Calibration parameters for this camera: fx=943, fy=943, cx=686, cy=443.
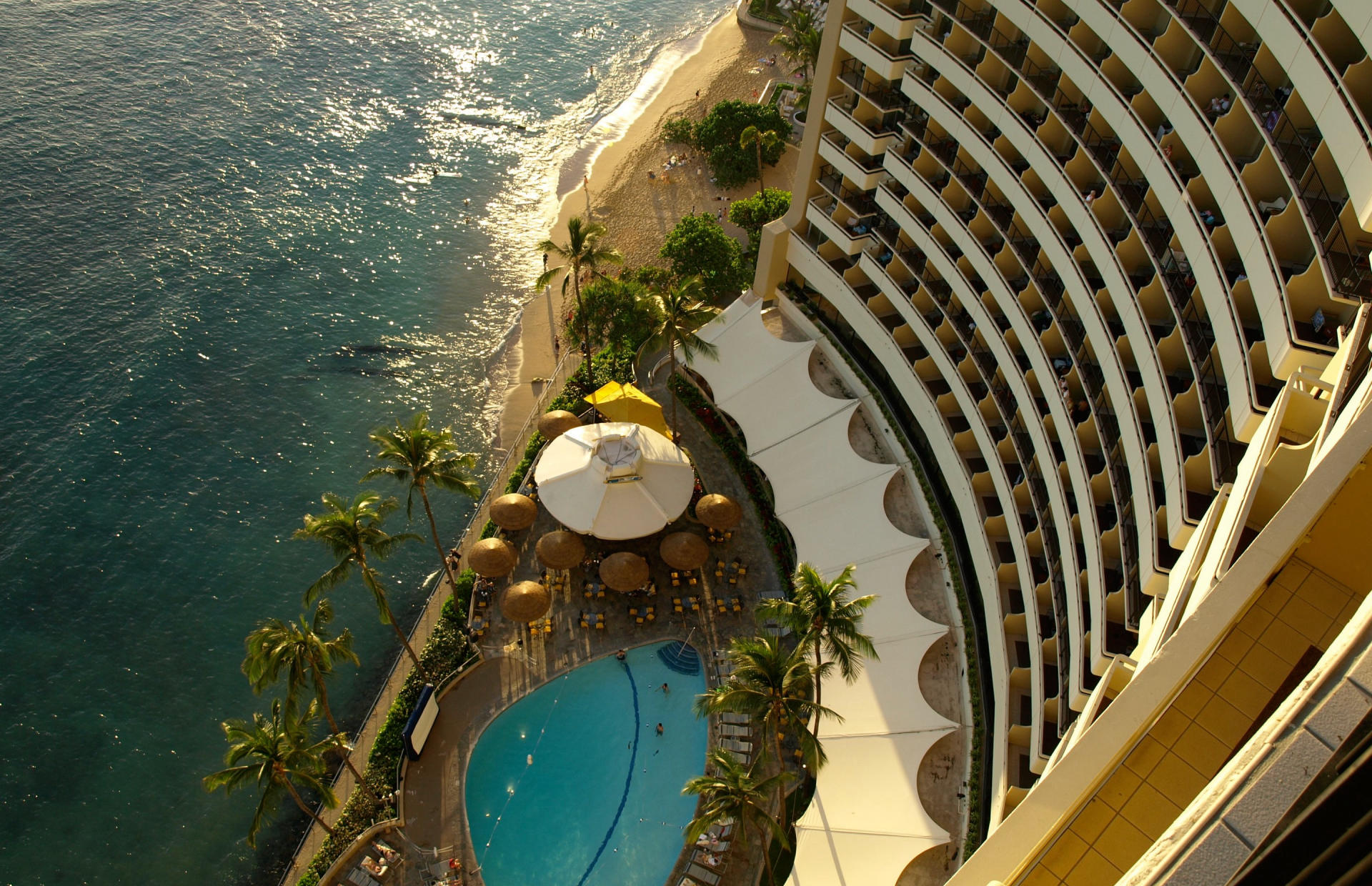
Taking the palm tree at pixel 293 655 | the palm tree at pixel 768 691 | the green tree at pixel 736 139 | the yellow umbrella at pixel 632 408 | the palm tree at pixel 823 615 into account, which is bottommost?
the palm tree at pixel 293 655

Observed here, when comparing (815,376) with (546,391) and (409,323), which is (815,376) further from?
(409,323)

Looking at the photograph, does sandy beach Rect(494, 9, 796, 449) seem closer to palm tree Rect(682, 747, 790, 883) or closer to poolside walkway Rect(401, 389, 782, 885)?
poolside walkway Rect(401, 389, 782, 885)

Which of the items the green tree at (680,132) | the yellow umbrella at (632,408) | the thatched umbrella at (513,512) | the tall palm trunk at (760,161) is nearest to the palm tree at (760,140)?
the tall palm trunk at (760,161)

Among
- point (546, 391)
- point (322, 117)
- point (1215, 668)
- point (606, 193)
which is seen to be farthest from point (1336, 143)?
point (322, 117)

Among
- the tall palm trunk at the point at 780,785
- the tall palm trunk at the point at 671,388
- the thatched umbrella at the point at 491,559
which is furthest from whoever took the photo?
the tall palm trunk at the point at 671,388

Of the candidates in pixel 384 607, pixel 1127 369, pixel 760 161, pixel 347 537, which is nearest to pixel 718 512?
pixel 384 607

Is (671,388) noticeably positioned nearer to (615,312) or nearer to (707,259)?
(615,312)

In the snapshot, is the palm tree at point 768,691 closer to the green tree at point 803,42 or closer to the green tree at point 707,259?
the green tree at point 707,259

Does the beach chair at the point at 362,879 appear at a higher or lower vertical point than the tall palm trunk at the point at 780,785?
lower
